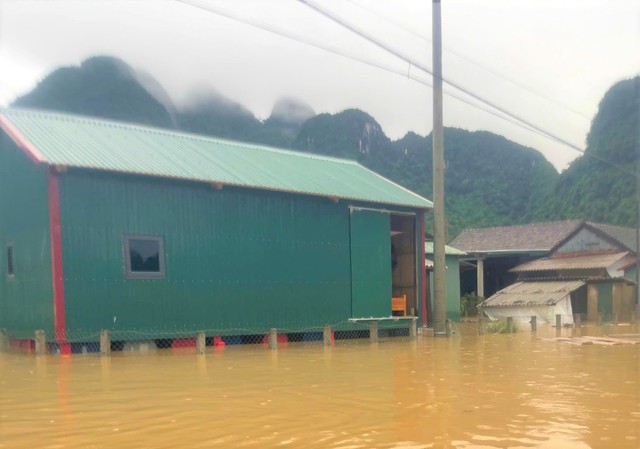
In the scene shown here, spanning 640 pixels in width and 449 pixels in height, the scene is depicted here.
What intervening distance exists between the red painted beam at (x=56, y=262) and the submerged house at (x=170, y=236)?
0.9 inches

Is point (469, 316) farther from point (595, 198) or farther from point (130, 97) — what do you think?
point (130, 97)

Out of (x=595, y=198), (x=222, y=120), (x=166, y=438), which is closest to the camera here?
(x=166, y=438)

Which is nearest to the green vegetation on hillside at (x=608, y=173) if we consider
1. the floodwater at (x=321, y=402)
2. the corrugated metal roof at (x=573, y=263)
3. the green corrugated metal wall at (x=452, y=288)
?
the corrugated metal roof at (x=573, y=263)

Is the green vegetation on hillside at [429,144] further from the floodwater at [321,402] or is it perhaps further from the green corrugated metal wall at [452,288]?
the floodwater at [321,402]

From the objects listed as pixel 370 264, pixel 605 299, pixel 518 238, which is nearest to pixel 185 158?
pixel 370 264

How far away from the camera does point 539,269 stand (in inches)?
1380

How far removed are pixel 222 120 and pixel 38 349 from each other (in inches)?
2462

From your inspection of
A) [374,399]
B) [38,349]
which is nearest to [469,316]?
[38,349]

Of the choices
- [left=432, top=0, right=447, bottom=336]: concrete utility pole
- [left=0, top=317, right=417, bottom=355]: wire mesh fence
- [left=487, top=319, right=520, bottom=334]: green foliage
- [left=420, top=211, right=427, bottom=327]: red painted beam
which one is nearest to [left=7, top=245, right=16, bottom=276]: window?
[left=0, top=317, right=417, bottom=355]: wire mesh fence

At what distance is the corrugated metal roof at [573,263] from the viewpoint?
110 ft

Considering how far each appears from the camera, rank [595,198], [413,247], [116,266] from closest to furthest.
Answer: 1. [116,266]
2. [413,247]
3. [595,198]

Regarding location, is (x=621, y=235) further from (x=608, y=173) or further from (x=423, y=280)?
(x=608, y=173)

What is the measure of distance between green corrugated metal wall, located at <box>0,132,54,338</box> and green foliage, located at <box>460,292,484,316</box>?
23.3 m

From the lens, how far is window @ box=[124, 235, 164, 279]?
51.7 feet
